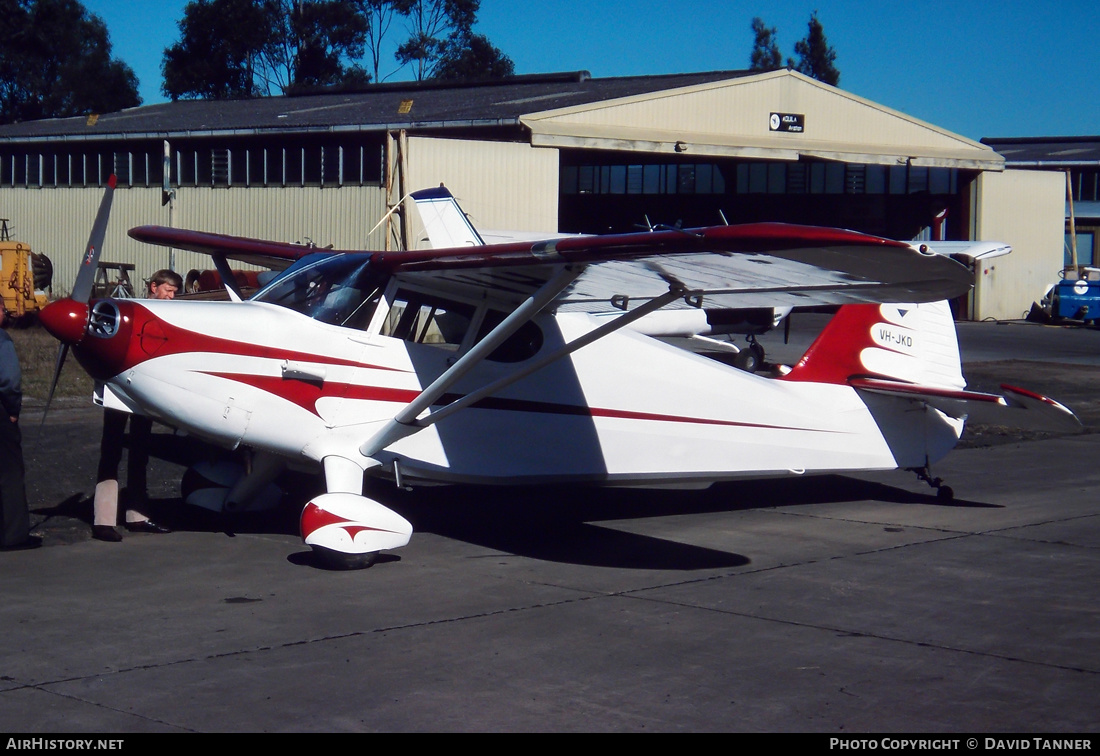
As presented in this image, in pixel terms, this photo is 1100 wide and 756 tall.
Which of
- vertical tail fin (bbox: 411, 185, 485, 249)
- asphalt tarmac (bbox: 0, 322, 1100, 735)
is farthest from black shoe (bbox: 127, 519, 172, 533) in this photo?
vertical tail fin (bbox: 411, 185, 485, 249)

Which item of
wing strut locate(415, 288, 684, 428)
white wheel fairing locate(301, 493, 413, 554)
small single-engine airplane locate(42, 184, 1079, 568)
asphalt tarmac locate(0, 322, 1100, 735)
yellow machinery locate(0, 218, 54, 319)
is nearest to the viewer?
asphalt tarmac locate(0, 322, 1100, 735)

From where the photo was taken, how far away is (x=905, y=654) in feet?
17.9

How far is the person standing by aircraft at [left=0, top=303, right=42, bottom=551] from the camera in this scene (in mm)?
7234

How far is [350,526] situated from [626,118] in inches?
856

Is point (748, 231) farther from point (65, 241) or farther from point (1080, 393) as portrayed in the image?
point (65, 241)

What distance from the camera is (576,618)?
6.05 meters

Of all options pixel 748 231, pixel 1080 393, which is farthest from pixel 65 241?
pixel 748 231

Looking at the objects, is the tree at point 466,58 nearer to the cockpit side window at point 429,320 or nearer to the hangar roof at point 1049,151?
the hangar roof at point 1049,151

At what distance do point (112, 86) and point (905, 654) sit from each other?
78.9 meters

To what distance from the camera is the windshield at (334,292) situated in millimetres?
7477

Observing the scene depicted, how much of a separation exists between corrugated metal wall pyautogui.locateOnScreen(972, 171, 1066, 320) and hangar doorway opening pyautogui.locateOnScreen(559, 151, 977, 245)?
0.79 meters

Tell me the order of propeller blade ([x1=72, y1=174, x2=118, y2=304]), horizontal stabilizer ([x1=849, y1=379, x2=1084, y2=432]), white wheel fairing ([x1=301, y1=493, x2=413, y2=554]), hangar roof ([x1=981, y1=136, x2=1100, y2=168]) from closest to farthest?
white wheel fairing ([x1=301, y1=493, x2=413, y2=554]) < propeller blade ([x1=72, y1=174, x2=118, y2=304]) < horizontal stabilizer ([x1=849, y1=379, x2=1084, y2=432]) < hangar roof ([x1=981, y1=136, x2=1100, y2=168])

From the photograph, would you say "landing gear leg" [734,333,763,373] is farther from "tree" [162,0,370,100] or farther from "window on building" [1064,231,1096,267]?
"tree" [162,0,370,100]

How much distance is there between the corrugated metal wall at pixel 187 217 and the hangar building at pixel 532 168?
5 cm
